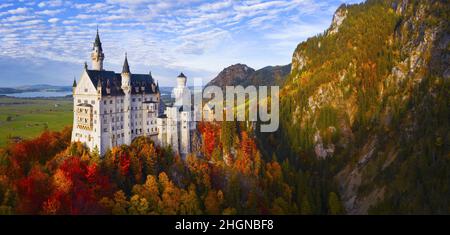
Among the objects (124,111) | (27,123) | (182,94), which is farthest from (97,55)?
(27,123)

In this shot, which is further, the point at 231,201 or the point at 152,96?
the point at 152,96

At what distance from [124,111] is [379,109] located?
309 feet

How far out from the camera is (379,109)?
140m

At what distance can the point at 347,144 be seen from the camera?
457ft

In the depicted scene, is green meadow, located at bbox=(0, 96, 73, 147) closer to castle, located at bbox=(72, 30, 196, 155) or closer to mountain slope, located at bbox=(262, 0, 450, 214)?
castle, located at bbox=(72, 30, 196, 155)

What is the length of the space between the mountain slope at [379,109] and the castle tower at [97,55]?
65879mm

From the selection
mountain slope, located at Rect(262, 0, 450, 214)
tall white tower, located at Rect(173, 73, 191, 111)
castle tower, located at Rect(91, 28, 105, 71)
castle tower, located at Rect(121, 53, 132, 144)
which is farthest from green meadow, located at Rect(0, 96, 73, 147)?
mountain slope, located at Rect(262, 0, 450, 214)

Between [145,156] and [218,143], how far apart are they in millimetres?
23818

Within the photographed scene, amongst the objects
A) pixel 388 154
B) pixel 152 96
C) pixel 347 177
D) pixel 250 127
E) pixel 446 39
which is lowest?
pixel 347 177

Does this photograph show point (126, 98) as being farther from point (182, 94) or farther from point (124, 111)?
point (182, 94)
